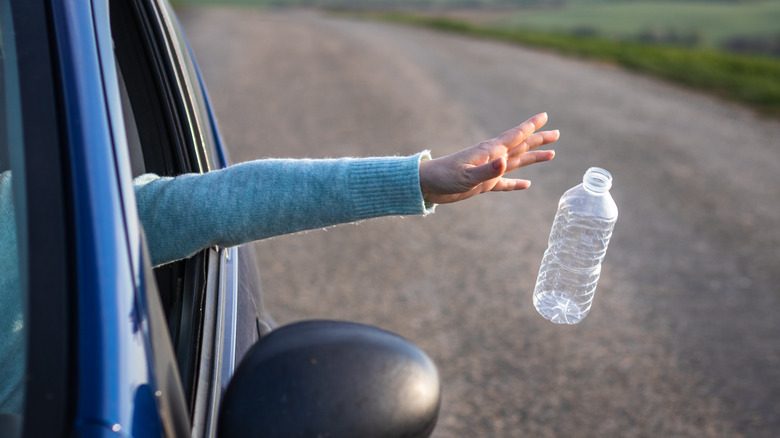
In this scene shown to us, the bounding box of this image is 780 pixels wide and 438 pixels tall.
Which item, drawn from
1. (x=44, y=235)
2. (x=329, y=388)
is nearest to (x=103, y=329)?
(x=44, y=235)

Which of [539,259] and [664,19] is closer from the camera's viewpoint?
[539,259]

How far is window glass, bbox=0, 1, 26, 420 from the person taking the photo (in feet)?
3.38

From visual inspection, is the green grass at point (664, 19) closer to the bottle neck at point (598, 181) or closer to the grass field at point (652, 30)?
the grass field at point (652, 30)

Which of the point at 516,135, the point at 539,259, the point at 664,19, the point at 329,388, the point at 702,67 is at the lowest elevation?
the point at 664,19

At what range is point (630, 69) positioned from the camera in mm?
14234

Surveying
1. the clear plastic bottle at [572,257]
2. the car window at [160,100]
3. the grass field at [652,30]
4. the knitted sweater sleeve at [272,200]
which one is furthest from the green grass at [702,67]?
the knitted sweater sleeve at [272,200]

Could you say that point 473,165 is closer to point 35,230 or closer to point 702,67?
point 35,230

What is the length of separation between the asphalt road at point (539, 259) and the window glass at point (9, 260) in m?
Answer: 2.40

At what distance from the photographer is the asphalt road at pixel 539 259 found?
3539 mm

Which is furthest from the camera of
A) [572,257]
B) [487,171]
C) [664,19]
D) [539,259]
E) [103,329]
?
[664,19]

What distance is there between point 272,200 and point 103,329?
545 mm

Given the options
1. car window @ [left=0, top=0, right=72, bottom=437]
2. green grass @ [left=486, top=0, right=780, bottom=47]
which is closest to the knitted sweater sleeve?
car window @ [left=0, top=0, right=72, bottom=437]

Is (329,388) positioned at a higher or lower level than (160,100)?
lower

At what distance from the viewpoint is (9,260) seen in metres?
1.18
